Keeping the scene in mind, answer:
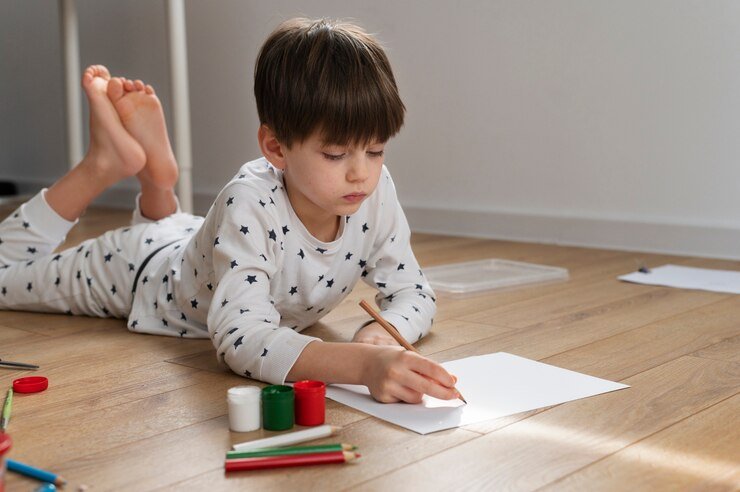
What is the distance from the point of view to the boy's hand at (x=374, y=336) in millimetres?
1107

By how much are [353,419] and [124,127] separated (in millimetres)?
857

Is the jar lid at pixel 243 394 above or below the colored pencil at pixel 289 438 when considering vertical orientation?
above

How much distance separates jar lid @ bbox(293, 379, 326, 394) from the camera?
877mm

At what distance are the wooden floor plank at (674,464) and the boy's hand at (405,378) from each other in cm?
18

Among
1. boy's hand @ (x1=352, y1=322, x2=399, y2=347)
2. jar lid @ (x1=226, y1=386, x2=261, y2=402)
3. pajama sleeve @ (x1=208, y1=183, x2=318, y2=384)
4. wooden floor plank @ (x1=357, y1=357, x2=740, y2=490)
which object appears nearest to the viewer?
wooden floor plank @ (x1=357, y1=357, x2=740, y2=490)

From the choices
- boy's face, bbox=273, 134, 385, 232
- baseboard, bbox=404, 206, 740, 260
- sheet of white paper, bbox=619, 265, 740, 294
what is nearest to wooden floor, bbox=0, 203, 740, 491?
sheet of white paper, bbox=619, 265, 740, 294

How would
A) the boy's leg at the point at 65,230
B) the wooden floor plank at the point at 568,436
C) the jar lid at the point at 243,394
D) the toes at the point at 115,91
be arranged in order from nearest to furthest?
the wooden floor plank at the point at 568,436 < the jar lid at the point at 243,394 < the boy's leg at the point at 65,230 < the toes at the point at 115,91

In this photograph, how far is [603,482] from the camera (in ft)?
2.45

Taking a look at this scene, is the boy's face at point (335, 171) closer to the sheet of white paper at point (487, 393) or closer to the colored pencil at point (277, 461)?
the sheet of white paper at point (487, 393)

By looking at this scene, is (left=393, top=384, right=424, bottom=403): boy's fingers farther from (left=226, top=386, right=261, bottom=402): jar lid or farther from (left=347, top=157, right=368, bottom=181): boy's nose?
(left=347, top=157, right=368, bottom=181): boy's nose

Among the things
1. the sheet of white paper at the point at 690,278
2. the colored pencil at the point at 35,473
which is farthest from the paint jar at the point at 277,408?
the sheet of white paper at the point at 690,278

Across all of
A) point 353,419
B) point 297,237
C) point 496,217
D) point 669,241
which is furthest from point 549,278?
point 353,419

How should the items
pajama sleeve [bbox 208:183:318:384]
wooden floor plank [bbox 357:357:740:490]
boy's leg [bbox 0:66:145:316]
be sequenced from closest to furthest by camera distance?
1. wooden floor plank [bbox 357:357:740:490]
2. pajama sleeve [bbox 208:183:318:384]
3. boy's leg [bbox 0:66:145:316]

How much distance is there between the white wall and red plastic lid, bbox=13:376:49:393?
4.74 ft
